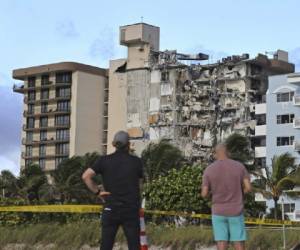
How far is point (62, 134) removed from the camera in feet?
378

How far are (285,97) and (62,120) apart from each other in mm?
45063

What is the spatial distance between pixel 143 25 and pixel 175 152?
44.9m

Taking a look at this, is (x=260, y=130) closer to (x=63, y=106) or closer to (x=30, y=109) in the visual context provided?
(x=63, y=106)

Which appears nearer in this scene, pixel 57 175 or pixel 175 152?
pixel 175 152

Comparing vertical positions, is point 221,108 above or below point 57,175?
above

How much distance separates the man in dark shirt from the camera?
9453mm

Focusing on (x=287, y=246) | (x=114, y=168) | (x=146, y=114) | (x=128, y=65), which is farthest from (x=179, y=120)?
(x=114, y=168)

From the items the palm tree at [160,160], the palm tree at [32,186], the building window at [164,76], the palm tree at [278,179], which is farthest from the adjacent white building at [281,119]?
the palm tree at [32,186]

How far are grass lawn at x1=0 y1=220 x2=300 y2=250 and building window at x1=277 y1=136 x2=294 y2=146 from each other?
5580 centimetres

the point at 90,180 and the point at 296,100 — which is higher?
the point at 296,100

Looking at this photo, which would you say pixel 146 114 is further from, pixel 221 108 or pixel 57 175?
pixel 57 175

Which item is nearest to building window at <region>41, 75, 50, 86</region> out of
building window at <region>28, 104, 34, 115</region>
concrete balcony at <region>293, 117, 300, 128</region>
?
building window at <region>28, 104, 34, 115</region>

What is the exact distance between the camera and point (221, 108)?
319 feet

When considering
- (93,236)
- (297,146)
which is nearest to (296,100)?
(297,146)
